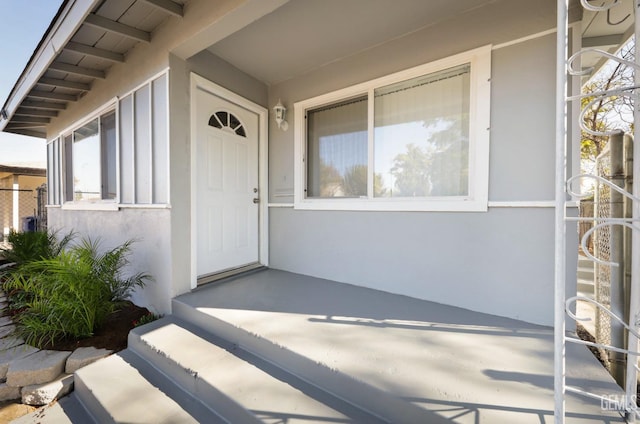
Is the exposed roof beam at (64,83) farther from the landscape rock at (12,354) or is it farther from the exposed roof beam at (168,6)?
the landscape rock at (12,354)

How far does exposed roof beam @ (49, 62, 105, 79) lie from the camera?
3.24m

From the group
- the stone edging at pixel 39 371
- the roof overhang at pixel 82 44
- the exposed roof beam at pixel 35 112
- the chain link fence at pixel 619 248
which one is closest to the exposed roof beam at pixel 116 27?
the roof overhang at pixel 82 44

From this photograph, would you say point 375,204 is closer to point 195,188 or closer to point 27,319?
point 195,188

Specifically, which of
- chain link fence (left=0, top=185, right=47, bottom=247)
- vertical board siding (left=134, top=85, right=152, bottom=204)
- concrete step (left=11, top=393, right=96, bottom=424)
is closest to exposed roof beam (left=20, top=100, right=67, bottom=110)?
vertical board siding (left=134, top=85, right=152, bottom=204)

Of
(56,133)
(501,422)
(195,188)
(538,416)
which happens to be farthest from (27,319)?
(56,133)

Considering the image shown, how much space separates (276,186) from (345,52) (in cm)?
186

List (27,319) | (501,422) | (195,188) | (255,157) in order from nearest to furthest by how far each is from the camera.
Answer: (501,422)
(27,319)
(195,188)
(255,157)

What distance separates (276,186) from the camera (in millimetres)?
3758

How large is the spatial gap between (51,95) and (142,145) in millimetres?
2705

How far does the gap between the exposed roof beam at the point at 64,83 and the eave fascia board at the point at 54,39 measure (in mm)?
173

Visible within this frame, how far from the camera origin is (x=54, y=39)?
2.64 metres

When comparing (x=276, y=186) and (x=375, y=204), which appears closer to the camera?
(x=375, y=204)

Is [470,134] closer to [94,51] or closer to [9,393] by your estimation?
→ [94,51]

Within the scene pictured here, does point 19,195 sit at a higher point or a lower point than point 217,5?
lower
